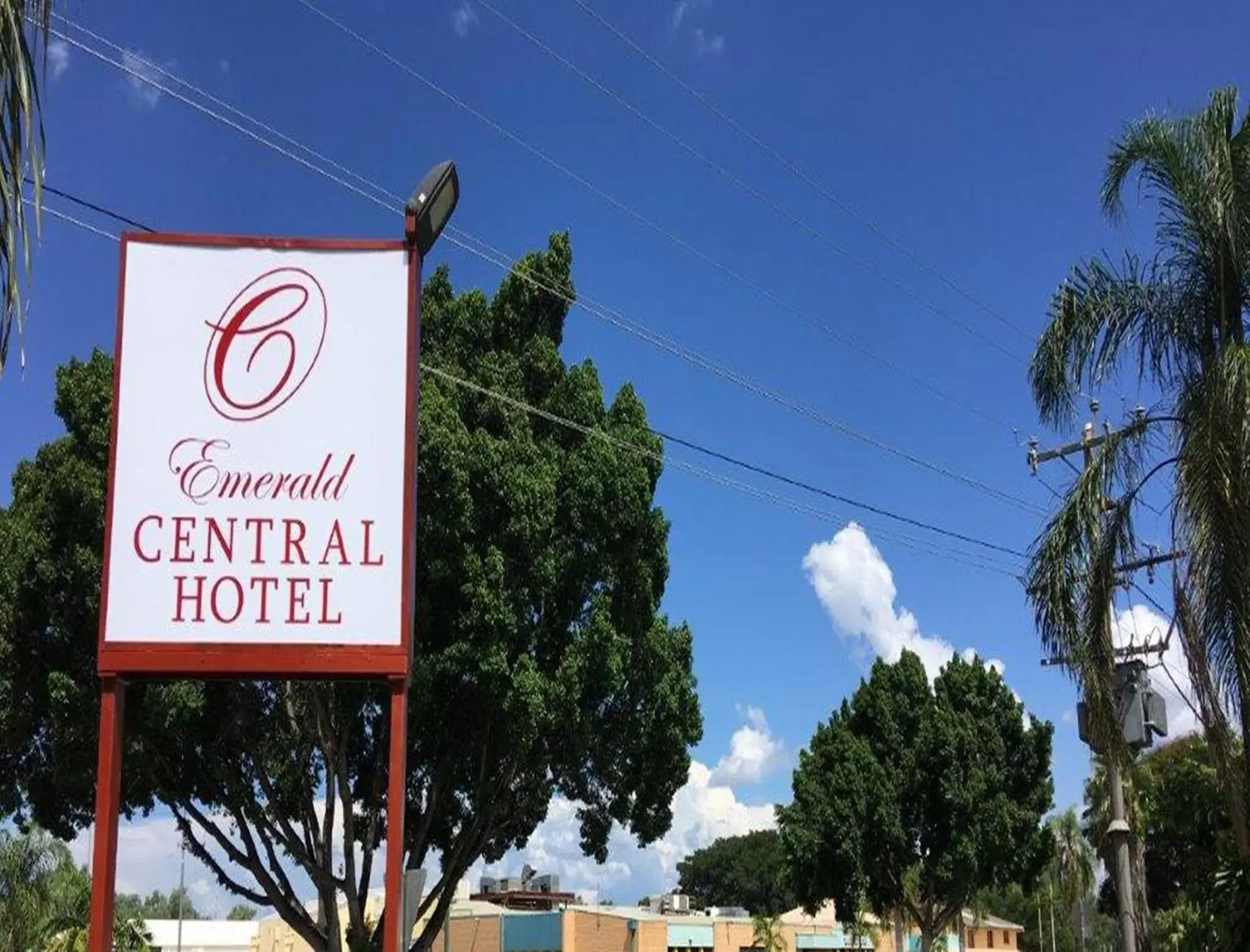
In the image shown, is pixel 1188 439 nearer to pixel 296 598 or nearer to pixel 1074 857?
pixel 296 598

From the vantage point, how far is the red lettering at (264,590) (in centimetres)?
1023

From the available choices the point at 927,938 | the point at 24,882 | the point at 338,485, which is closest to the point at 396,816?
the point at 338,485

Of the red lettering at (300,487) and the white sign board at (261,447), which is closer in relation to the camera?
the white sign board at (261,447)

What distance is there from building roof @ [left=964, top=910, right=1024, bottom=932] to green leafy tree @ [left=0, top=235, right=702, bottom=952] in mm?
45718

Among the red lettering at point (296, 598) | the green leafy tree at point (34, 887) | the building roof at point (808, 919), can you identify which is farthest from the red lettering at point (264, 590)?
the building roof at point (808, 919)

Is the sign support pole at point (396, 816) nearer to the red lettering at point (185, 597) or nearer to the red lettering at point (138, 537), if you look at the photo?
the red lettering at point (185, 597)

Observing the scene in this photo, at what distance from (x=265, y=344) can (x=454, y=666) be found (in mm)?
9438

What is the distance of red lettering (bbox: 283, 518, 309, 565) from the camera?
1034 cm

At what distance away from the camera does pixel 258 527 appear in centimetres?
1032

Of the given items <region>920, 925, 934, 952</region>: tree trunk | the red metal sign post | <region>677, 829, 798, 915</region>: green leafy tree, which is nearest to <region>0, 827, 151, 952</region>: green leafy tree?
<region>920, 925, 934, 952</region>: tree trunk

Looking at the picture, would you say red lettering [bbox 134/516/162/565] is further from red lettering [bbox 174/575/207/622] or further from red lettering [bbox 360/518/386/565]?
red lettering [bbox 360/518/386/565]

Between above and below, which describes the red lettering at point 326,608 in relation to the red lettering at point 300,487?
below

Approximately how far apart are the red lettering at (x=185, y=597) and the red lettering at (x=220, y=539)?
191 millimetres

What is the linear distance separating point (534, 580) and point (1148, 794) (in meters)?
31.2
